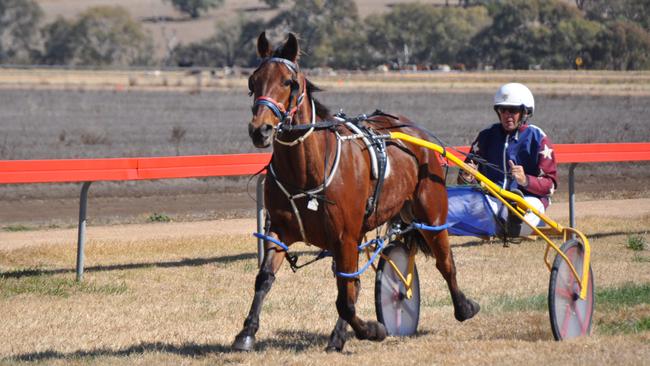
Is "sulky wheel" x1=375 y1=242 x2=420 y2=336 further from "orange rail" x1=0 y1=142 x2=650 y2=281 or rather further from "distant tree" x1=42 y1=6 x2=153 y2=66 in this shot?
"distant tree" x1=42 y1=6 x2=153 y2=66

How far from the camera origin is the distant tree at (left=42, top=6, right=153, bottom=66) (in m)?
108

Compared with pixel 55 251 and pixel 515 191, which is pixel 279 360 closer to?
pixel 515 191

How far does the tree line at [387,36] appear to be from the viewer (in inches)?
1120

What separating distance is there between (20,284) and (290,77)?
4835 millimetres

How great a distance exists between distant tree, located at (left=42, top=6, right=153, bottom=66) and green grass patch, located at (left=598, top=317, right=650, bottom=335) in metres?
101

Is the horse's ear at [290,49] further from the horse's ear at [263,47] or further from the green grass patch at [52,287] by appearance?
the green grass patch at [52,287]

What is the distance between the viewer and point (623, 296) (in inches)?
404

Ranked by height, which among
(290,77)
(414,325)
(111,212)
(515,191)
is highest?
(290,77)

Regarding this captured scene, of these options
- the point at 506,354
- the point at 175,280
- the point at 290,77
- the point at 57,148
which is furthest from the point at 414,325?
the point at 57,148

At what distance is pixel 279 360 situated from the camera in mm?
7863

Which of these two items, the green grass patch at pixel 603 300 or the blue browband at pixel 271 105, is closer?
the blue browband at pixel 271 105

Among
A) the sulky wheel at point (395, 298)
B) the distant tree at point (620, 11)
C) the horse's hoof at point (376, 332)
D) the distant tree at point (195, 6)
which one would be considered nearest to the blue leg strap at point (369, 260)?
the sulky wheel at point (395, 298)

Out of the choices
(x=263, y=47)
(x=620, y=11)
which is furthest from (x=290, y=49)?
(x=620, y=11)

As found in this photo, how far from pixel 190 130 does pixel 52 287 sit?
22048 millimetres
